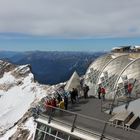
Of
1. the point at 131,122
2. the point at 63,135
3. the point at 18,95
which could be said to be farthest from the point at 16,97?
the point at 63,135

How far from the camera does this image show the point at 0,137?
123m

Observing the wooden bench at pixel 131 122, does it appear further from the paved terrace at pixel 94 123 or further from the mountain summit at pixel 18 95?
the mountain summit at pixel 18 95

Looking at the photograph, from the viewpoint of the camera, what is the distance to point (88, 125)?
93.6ft

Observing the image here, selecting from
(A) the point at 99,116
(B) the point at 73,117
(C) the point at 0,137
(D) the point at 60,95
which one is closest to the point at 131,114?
(A) the point at 99,116

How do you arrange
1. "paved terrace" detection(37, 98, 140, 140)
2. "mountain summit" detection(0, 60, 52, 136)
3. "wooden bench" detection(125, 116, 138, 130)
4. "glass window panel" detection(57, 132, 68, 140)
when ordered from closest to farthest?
1. "paved terrace" detection(37, 98, 140, 140)
2. "glass window panel" detection(57, 132, 68, 140)
3. "wooden bench" detection(125, 116, 138, 130)
4. "mountain summit" detection(0, 60, 52, 136)

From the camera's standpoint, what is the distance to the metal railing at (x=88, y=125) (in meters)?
26.5

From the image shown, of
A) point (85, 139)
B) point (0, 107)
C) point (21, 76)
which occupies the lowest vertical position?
point (0, 107)

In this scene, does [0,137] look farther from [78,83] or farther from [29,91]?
[78,83]

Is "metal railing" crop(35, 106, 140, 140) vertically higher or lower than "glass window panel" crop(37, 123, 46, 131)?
higher

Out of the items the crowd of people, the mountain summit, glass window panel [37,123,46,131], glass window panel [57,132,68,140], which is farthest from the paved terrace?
the mountain summit

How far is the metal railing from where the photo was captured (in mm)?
26484

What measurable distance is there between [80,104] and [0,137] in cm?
8727

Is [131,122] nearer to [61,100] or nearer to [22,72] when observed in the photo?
[61,100]

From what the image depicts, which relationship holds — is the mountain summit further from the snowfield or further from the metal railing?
the metal railing
